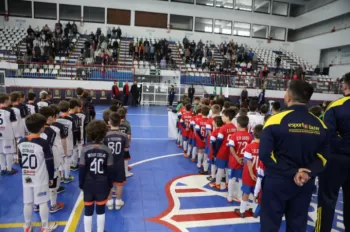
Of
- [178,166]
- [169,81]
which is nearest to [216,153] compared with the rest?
[178,166]

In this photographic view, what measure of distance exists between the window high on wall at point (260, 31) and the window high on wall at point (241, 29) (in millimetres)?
799

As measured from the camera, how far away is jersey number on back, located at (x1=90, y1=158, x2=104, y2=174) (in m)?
3.33

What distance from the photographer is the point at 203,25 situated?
29.4 metres

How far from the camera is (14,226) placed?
153 inches

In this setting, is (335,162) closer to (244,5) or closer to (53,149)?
(53,149)

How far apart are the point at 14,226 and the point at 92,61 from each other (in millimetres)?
17469

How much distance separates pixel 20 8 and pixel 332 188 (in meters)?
30.6

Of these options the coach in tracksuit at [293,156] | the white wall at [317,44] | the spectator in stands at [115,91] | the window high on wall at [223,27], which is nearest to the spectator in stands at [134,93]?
the spectator in stands at [115,91]

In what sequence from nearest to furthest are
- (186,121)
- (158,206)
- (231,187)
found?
(158,206) < (231,187) < (186,121)

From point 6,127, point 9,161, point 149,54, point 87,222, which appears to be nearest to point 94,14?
point 149,54

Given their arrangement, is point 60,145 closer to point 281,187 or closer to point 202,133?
point 202,133

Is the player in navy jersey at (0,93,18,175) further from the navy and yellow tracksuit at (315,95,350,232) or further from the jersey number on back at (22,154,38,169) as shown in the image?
the navy and yellow tracksuit at (315,95,350,232)

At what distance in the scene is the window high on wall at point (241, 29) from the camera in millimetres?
30156

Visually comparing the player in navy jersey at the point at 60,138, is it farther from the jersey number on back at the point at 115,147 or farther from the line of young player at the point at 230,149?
the line of young player at the point at 230,149
